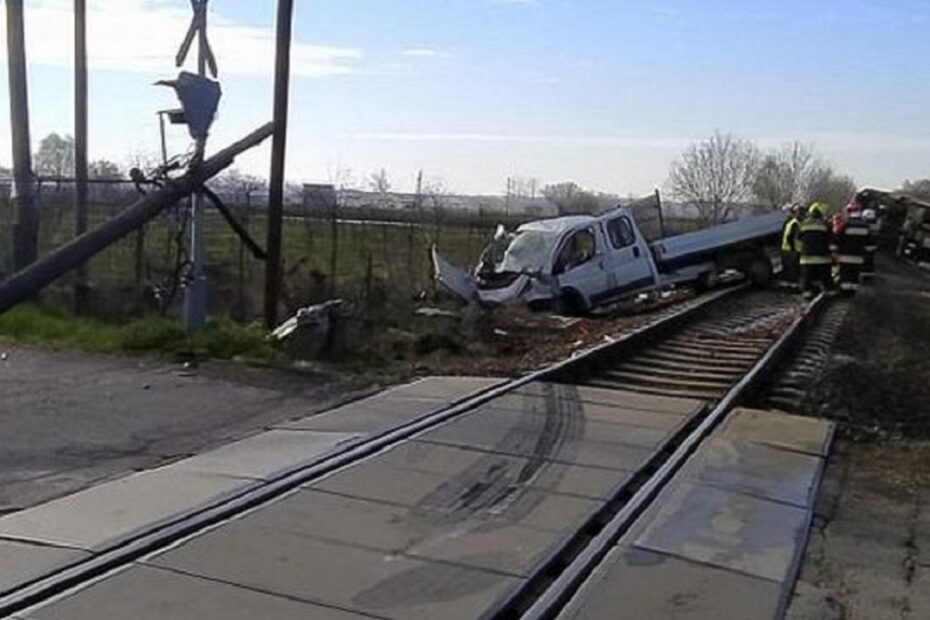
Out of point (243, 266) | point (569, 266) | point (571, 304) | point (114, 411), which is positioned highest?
point (569, 266)

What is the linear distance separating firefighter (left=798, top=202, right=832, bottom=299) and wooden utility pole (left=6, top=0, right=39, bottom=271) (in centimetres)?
1556

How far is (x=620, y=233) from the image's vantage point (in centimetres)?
2695

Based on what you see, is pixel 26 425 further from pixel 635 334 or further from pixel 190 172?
pixel 635 334

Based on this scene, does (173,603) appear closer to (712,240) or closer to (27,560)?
(27,560)

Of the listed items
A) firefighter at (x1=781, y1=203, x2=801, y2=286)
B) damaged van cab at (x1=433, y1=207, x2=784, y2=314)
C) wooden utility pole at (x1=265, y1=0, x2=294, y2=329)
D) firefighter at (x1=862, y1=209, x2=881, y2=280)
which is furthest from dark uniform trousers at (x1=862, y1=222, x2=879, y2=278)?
wooden utility pole at (x1=265, y1=0, x2=294, y2=329)

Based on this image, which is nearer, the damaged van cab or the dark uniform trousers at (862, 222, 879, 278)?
the damaged van cab

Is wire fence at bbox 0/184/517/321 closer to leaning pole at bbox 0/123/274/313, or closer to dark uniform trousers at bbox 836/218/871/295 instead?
leaning pole at bbox 0/123/274/313

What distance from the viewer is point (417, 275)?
2952 cm

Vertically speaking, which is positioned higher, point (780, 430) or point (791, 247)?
point (791, 247)

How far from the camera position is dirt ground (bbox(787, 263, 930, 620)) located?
6957 millimetres

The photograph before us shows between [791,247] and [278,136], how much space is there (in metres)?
17.0

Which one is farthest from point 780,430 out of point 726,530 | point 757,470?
point 726,530

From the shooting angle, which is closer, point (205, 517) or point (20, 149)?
point (205, 517)

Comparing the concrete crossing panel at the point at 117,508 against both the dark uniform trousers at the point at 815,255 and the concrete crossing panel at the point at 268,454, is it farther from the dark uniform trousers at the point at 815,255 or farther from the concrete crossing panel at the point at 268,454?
the dark uniform trousers at the point at 815,255
